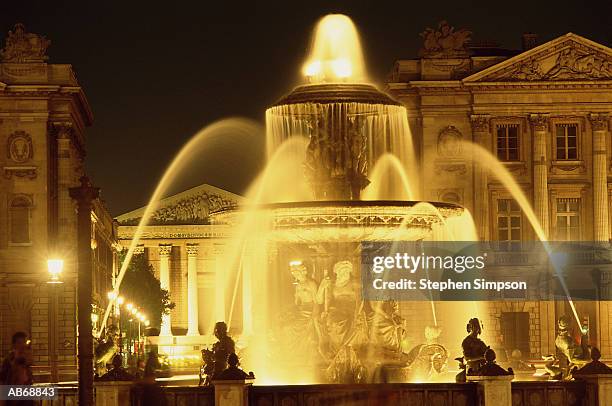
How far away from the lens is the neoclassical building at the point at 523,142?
68.3 meters

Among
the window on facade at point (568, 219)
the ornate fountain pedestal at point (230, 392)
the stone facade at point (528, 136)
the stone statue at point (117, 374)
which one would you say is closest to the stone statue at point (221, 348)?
the ornate fountain pedestal at point (230, 392)

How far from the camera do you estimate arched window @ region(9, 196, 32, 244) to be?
6519 cm

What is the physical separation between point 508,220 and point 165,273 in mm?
57263

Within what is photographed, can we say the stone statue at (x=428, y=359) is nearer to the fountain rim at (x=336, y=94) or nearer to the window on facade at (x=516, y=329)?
the fountain rim at (x=336, y=94)

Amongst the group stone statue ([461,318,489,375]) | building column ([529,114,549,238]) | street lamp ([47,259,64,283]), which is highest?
building column ([529,114,549,238])

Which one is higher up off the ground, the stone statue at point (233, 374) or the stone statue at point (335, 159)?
the stone statue at point (335, 159)

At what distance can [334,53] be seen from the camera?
3172 cm

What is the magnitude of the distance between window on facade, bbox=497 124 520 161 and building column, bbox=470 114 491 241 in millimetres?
1157

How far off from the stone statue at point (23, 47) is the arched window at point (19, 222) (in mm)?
6041

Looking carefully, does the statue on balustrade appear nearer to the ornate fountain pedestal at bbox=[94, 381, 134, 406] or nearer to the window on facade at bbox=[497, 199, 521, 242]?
the ornate fountain pedestal at bbox=[94, 381, 134, 406]

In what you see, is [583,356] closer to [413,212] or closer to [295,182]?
[413,212]

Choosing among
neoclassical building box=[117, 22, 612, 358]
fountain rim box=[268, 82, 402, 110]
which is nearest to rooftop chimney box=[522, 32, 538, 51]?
neoclassical building box=[117, 22, 612, 358]

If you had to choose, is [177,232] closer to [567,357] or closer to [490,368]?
[567,357]

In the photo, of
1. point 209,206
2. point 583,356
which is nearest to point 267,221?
point 583,356
